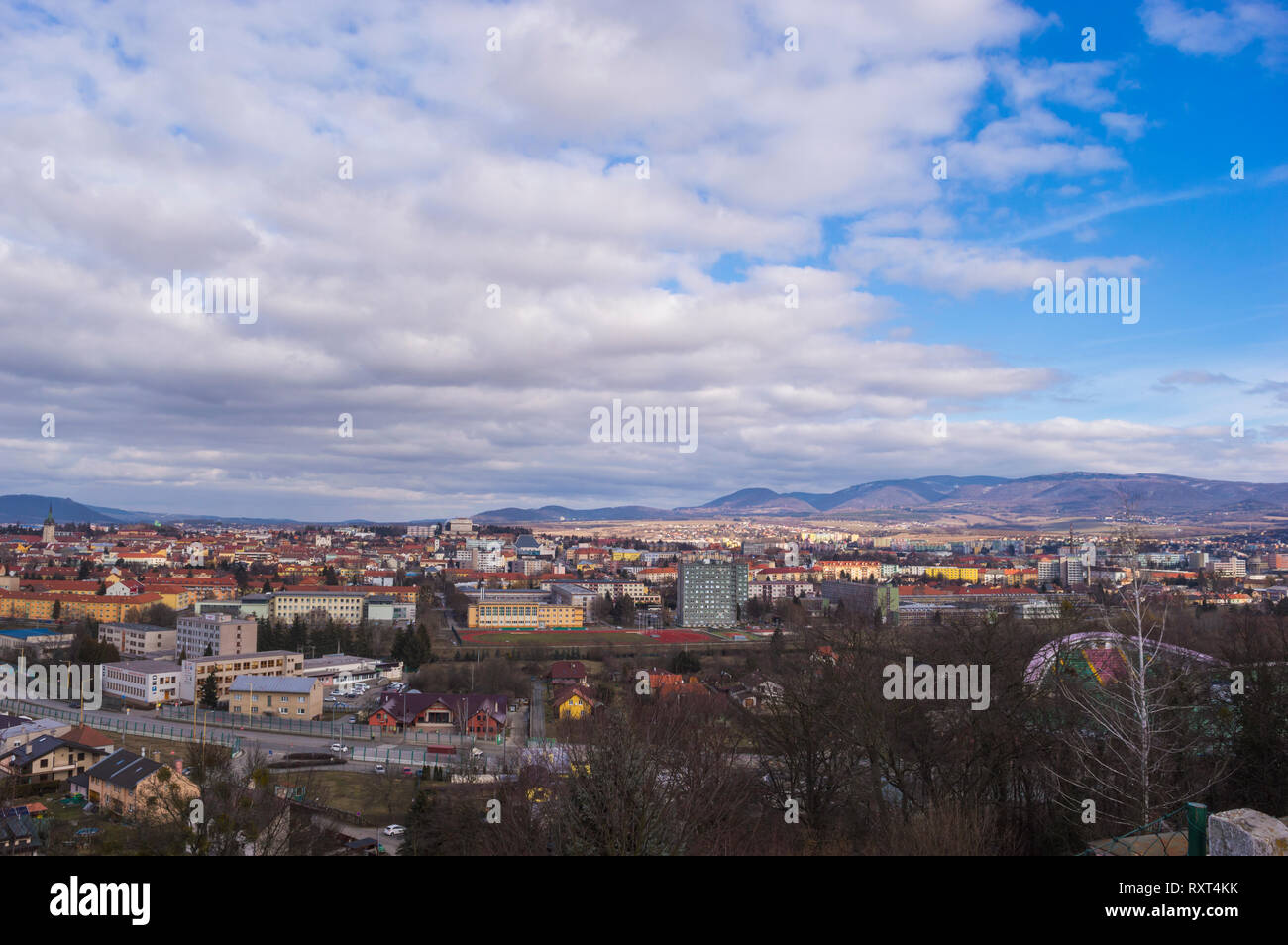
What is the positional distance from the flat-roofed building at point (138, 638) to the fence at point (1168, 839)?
44.1m

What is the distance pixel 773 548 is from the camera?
391 feet

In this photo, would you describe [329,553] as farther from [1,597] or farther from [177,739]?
[177,739]

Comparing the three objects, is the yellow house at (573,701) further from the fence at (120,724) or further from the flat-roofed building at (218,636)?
the flat-roofed building at (218,636)

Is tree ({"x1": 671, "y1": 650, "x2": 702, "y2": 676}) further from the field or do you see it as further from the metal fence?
the metal fence

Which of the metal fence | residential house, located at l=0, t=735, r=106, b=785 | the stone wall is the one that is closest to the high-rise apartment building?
the metal fence

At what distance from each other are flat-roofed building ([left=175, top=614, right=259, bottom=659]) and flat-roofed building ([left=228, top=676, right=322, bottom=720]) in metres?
7.49

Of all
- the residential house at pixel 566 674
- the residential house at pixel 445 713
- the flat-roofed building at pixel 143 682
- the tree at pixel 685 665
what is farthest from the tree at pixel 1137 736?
the flat-roofed building at pixel 143 682

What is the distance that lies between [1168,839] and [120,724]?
29.2 m

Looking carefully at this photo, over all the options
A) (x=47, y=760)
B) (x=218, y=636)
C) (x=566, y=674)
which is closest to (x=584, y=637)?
(x=566, y=674)

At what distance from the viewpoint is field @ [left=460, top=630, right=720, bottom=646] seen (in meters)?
43.5
